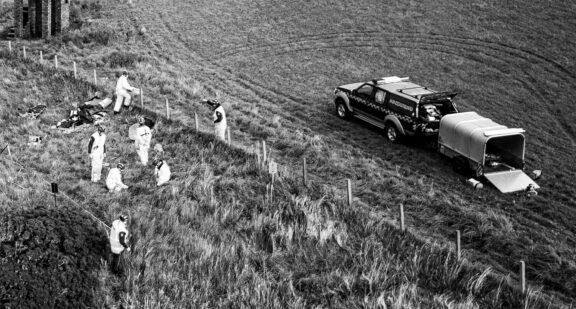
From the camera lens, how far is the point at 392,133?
21.3m

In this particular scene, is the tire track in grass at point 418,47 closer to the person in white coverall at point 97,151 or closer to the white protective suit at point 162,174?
the white protective suit at point 162,174

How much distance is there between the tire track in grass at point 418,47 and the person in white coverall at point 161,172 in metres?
10.9

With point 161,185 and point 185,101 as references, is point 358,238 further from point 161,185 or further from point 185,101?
point 185,101

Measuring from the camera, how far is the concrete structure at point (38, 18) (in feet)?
110

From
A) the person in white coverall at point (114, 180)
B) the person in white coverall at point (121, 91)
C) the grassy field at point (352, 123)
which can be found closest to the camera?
the grassy field at point (352, 123)

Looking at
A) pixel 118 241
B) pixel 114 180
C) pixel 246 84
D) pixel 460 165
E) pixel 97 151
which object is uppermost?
pixel 460 165

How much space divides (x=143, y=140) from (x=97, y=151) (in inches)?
61.1

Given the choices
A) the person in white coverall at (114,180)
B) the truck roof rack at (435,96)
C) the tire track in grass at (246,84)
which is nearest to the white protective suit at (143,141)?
the person in white coverall at (114,180)

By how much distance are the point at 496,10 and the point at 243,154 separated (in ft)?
72.1

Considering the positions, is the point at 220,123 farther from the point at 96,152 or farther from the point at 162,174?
the point at 96,152

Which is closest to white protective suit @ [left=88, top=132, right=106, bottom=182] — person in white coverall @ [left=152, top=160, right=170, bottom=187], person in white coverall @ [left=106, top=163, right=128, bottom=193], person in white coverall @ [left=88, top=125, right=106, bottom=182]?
person in white coverall @ [left=88, top=125, right=106, bottom=182]

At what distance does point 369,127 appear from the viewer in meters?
22.8

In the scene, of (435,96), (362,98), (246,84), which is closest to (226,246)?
(435,96)

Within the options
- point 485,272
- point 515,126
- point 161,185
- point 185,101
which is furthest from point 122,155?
point 515,126
